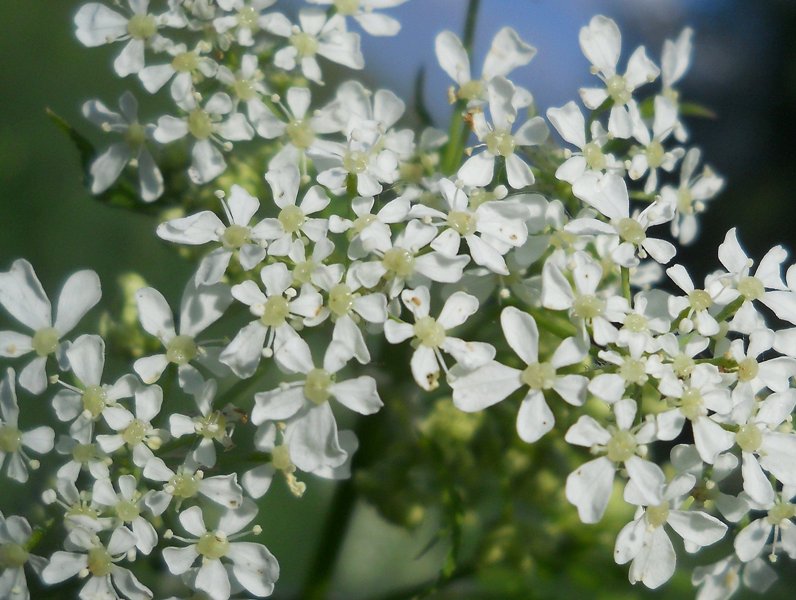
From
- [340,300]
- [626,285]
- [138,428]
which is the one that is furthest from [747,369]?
[138,428]

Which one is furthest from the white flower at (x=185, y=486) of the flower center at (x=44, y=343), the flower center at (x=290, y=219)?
the flower center at (x=290, y=219)

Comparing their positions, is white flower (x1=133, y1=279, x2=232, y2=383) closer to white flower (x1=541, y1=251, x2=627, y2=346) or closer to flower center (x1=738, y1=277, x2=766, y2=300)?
white flower (x1=541, y1=251, x2=627, y2=346)

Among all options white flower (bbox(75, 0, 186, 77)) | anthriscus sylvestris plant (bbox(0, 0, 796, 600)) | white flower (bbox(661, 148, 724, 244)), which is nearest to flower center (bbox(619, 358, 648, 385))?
anthriscus sylvestris plant (bbox(0, 0, 796, 600))

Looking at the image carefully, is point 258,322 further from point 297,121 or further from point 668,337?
point 668,337

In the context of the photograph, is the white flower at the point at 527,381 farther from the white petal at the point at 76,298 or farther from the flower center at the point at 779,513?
the white petal at the point at 76,298

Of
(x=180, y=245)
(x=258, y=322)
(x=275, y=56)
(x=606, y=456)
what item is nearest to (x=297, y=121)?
(x=275, y=56)

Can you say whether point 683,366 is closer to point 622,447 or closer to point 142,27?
point 622,447
